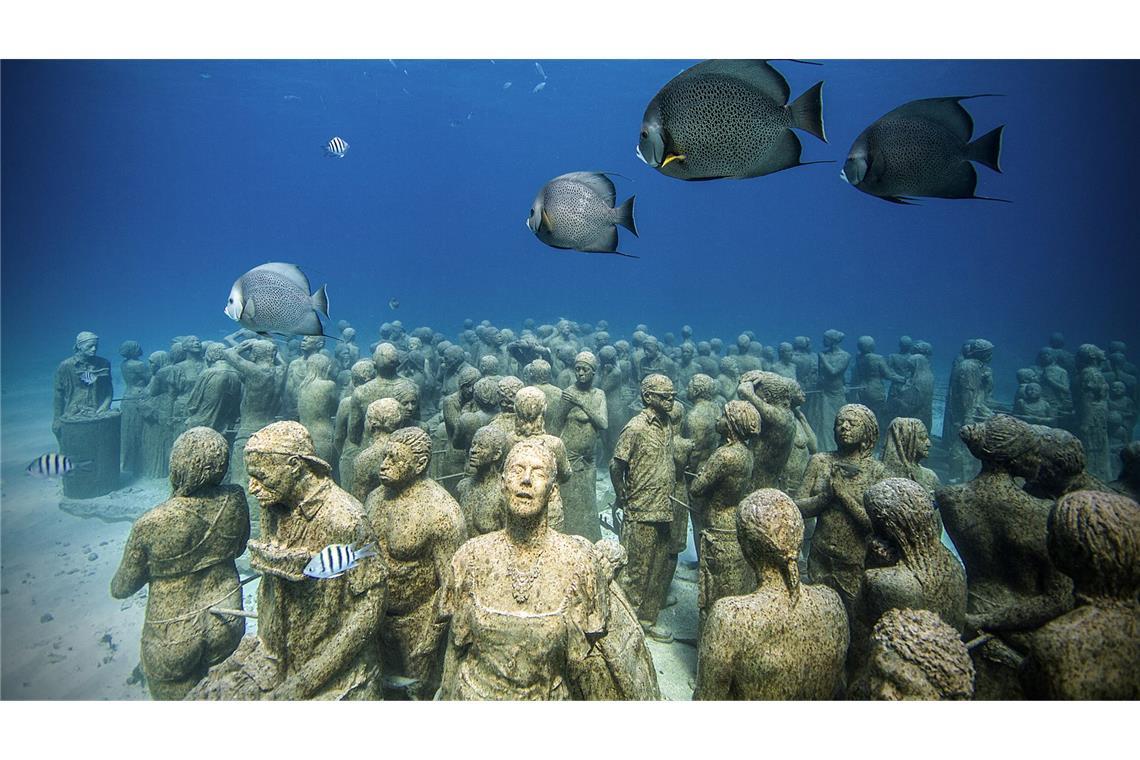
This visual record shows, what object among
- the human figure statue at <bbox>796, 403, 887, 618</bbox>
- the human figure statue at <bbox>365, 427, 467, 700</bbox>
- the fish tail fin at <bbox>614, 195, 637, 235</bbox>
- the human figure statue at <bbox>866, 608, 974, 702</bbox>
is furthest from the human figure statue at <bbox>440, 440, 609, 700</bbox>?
the human figure statue at <bbox>796, 403, 887, 618</bbox>

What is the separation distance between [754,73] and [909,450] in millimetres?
3608

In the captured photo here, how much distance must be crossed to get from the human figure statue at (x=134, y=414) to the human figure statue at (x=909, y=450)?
13.5m

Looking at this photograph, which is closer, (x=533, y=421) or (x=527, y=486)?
(x=527, y=486)

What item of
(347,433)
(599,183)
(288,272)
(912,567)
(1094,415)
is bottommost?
(347,433)

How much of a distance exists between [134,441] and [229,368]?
16.2 ft

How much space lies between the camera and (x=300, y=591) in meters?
2.59

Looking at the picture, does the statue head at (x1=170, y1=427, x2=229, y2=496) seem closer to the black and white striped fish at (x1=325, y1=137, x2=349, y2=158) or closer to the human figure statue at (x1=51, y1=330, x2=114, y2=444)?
the human figure statue at (x1=51, y1=330, x2=114, y2=444)

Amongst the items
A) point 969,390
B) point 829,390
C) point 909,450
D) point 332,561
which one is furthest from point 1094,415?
point 332,561

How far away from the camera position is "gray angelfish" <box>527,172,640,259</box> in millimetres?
3252

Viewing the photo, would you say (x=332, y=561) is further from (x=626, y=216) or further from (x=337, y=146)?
(x=337, y=146)

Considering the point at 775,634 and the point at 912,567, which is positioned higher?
the point at 912,567

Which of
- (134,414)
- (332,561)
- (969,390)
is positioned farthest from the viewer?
(969,390)

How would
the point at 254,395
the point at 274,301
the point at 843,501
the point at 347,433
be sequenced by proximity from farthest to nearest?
1. the point at 254,395
2. the point at 347,433
3. the point at 274,301
4. the point at 843,501

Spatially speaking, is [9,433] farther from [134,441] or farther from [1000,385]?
[1000,385]
